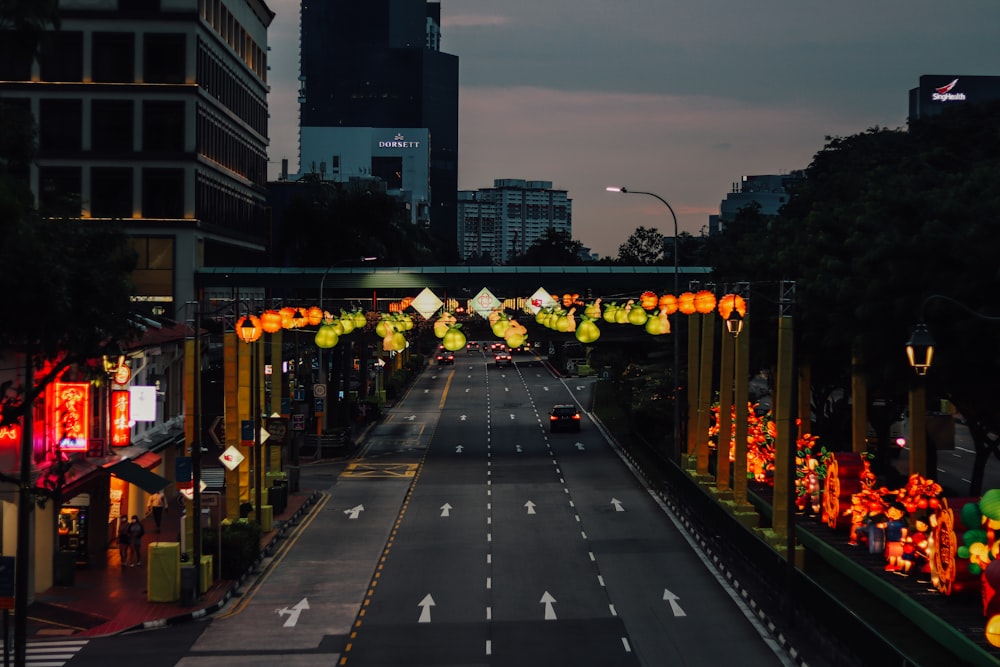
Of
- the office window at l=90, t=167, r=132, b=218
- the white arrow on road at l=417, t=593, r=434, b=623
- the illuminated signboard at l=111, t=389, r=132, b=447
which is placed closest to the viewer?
the white arrow on road at l=417, t=593, r=434, b=623

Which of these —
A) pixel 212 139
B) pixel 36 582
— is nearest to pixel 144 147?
pixel 212 139

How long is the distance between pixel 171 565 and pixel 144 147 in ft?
165

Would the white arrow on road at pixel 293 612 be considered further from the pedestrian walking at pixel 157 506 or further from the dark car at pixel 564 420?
the dark car at pixel 564 420

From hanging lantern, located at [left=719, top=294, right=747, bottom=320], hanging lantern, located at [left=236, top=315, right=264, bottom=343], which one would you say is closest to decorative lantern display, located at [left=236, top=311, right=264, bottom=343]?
hanging lantern, located at [left=236, top=315, right=264, bottom=343]

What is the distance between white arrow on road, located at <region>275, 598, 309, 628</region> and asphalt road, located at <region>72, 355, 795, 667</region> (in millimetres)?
51

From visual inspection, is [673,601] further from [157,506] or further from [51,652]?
[157,506]

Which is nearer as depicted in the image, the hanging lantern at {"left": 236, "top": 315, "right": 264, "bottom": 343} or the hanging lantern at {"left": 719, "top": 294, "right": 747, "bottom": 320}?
the hanging lantern at {"left": 719, "top": 294, "right": 747, "bottom": 320}

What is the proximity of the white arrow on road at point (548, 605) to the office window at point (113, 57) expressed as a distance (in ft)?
178

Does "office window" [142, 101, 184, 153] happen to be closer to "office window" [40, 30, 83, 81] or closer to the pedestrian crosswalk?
"office window" [40, 30, 83, 81]

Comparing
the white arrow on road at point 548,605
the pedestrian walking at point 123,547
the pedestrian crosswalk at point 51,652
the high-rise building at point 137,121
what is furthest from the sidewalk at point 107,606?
the high-rise building at point 137,121

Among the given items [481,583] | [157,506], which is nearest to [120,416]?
[157,506]

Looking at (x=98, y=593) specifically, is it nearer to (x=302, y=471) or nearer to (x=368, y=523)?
(x=368, y=523)

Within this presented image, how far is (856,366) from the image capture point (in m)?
38.2

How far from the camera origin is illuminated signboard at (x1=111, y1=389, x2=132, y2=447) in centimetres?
4081
